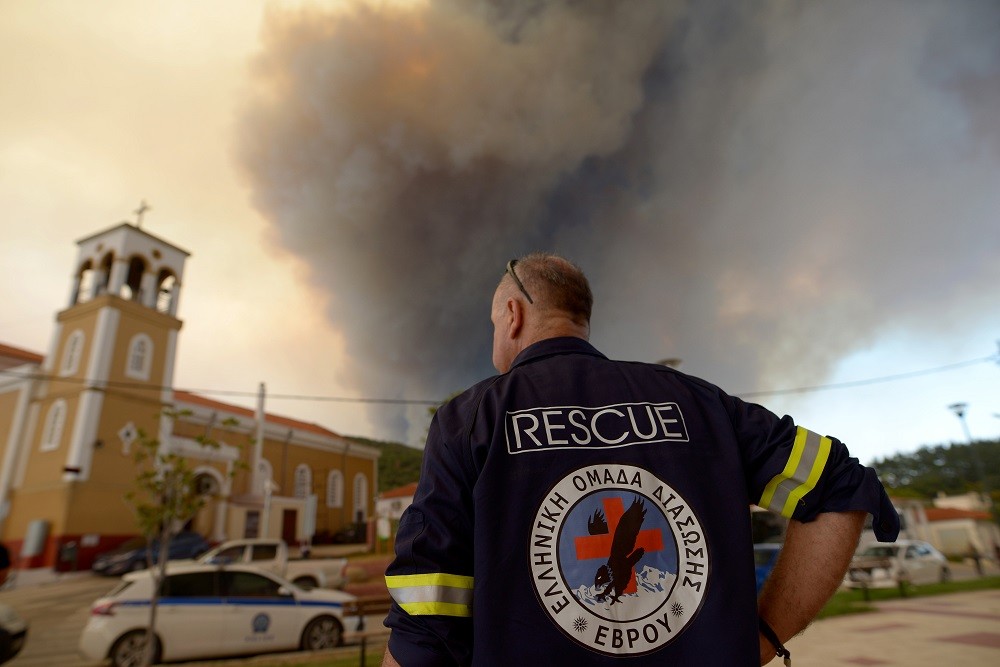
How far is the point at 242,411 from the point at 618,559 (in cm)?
3023

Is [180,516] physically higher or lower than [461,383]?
lower

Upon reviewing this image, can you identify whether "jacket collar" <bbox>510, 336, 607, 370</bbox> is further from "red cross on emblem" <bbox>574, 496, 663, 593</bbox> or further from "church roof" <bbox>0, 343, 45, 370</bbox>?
"church roof" <bbox>0, 343, 45, 370</bbox>

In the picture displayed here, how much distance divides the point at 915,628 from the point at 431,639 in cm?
890

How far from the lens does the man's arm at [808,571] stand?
4.09 ft

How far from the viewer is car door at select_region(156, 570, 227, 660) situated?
7.51 m

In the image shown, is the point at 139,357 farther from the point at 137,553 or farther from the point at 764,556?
the point at 764,556

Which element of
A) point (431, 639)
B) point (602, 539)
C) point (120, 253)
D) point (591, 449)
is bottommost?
point (431, 639)

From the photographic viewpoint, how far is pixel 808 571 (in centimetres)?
126

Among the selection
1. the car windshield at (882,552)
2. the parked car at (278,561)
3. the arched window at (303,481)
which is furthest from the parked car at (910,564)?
the arched window at (303,481)

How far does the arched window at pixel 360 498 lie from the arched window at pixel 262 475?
6548 mm

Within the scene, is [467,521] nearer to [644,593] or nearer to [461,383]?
[644,593]

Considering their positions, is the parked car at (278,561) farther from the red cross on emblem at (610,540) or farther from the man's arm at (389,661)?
the red cross on emblem at (610,540)

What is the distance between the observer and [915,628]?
743 centimetres

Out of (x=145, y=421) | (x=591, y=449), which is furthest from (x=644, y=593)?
(x=145, y=421)
